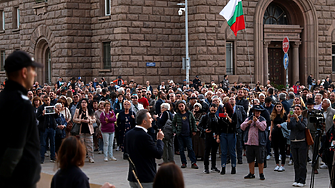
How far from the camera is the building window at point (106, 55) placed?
92.2 ft

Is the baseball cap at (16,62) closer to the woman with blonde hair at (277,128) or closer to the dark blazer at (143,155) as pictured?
the dark blazer at (143,155)

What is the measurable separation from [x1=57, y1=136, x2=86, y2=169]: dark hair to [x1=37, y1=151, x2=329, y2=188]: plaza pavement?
20.6ft

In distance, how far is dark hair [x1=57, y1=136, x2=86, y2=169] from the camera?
181 inches

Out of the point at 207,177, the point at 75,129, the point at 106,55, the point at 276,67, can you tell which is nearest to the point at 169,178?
the point at 207,177

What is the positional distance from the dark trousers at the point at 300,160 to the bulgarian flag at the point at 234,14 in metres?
14.1

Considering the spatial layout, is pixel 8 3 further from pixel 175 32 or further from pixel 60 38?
pixel 175 32

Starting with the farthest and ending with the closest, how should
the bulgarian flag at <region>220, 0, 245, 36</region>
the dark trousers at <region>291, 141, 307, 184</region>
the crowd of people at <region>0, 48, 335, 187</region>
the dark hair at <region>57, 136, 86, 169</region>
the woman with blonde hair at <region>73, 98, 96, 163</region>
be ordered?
the bulgarian flag at <region>220, 0, 245, 36</region> < the woman with blonde hair at <region>73, 98, 96, 163</region> < the crowd of people at <region>0, 48, 335, 187</region> < the dark trousers at <region>291, 141, 307, 184</region> < the dark hair at <region>57, 136, 86, 169</region>

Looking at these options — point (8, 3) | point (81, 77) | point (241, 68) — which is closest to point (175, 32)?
point (241, 68)

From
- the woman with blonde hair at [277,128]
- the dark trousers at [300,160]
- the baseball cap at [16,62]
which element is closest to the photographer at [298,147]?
the dark trousers at [300,160]

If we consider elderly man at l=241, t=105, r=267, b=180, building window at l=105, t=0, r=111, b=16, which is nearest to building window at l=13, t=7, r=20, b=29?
building window at l=105, t=0, r=111, b=16

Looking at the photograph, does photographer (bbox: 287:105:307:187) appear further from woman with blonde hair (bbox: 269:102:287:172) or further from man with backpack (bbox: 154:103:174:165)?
man with backpack (bbox: 154:103:174:165)

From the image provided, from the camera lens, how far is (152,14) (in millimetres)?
27516

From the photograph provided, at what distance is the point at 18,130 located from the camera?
12.1 feet

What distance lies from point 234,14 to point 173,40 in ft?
15.4
